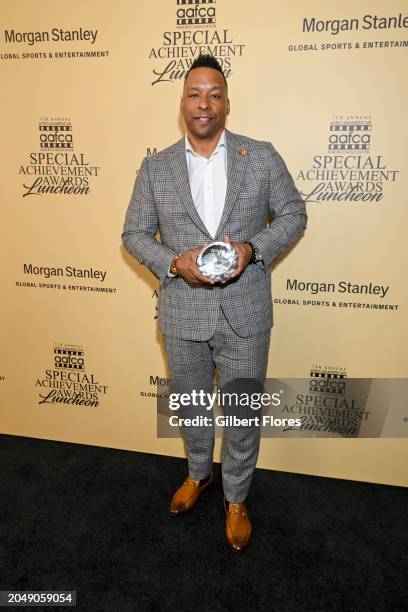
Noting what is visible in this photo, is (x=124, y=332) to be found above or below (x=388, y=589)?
above

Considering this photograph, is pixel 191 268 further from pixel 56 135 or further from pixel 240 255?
pixel 56 135

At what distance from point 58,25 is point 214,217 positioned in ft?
4.46

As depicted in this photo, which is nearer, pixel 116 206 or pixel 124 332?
pixel 116 206

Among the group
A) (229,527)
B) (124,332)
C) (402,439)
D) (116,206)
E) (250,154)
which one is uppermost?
(250,154)

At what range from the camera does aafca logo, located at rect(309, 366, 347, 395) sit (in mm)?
2432

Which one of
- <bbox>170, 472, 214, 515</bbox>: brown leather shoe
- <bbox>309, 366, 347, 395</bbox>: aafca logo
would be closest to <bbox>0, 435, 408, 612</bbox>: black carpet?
<bbox>170, 472, 214, 515</bbox>: brown leather shoe

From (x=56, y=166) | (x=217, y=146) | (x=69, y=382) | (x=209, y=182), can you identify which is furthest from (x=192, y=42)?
(x=69, y=382)

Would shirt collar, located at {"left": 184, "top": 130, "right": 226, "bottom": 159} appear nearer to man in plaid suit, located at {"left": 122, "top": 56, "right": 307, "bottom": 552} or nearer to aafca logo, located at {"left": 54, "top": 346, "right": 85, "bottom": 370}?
man in plaid suit, located at {"left": 122, "top": 56, "right": 307, "bottom": 552}

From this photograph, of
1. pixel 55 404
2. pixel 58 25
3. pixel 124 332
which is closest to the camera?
pixel 58 25

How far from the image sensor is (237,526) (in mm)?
2070

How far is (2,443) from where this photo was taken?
2873 mm

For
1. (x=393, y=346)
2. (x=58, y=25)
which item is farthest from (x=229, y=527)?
(x=58, y=25)

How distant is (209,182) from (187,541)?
1.61 meters

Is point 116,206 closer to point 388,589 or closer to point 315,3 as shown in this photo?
point 315,3
